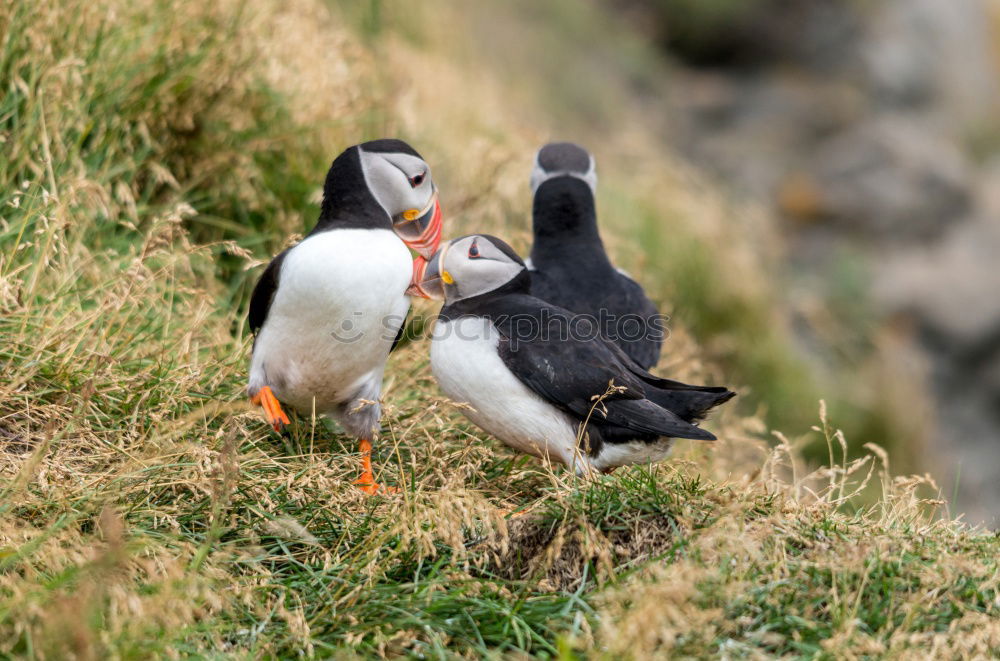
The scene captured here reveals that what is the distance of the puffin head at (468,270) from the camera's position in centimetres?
389

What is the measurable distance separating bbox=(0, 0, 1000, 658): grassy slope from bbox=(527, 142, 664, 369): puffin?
521mm

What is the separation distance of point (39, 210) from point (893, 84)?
13.2 metres

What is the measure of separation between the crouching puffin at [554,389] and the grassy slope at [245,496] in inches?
6.5

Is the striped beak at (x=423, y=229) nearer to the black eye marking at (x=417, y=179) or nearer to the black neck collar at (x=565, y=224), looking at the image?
the black eye marking at (x=417, y=179)

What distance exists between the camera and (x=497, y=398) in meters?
3.66

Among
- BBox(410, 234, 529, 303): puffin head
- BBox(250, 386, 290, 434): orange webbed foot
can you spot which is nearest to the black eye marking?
BBox(410, 234, 529, 303): puffin head

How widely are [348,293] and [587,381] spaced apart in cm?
89

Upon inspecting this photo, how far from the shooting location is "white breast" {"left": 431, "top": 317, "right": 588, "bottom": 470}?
3658 mm

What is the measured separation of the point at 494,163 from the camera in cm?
617

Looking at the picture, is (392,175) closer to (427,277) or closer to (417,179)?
(417,179)

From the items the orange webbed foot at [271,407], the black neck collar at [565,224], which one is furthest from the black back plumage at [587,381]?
the black neck collar at [565,224]

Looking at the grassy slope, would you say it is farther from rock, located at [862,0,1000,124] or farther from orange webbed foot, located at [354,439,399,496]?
rock, located at [862,0,1000,124]

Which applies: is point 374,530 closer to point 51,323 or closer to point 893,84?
point 51,323

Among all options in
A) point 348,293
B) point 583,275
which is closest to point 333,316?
point 348,293
